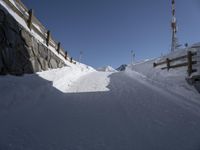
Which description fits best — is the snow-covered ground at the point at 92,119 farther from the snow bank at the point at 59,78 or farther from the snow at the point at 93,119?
the snow bank at the point at 59,78

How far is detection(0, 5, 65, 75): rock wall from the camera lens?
788 cm

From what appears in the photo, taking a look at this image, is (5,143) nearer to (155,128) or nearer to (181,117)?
(155,128)

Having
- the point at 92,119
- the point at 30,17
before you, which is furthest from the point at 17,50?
the point at 92,119

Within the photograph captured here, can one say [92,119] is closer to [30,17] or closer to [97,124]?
[97,124]

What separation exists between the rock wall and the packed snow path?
5.09 feet

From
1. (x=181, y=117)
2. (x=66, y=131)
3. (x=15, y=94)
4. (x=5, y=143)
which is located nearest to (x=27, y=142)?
(x=5, y=143)

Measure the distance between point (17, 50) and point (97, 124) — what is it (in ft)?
18.9

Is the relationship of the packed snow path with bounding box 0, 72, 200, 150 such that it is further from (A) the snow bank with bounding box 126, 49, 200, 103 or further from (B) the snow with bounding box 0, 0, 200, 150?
(A) the snow bank with bounding box 126, 49, 200, 103

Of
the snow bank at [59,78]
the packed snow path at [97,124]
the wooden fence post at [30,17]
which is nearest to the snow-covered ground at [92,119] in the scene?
the packed snow path at [97,124]

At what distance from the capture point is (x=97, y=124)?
5.74 meters

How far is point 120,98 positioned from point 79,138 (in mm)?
4389

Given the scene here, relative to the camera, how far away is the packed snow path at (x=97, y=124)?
4539 mm

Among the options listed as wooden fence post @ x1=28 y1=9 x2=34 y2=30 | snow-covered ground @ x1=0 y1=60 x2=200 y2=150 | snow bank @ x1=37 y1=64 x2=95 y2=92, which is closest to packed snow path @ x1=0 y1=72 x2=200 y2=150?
snow-covered ground @ x1=0 y1=60 x2=200 y2=150

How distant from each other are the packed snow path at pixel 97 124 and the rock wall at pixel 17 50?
155 centimetres
